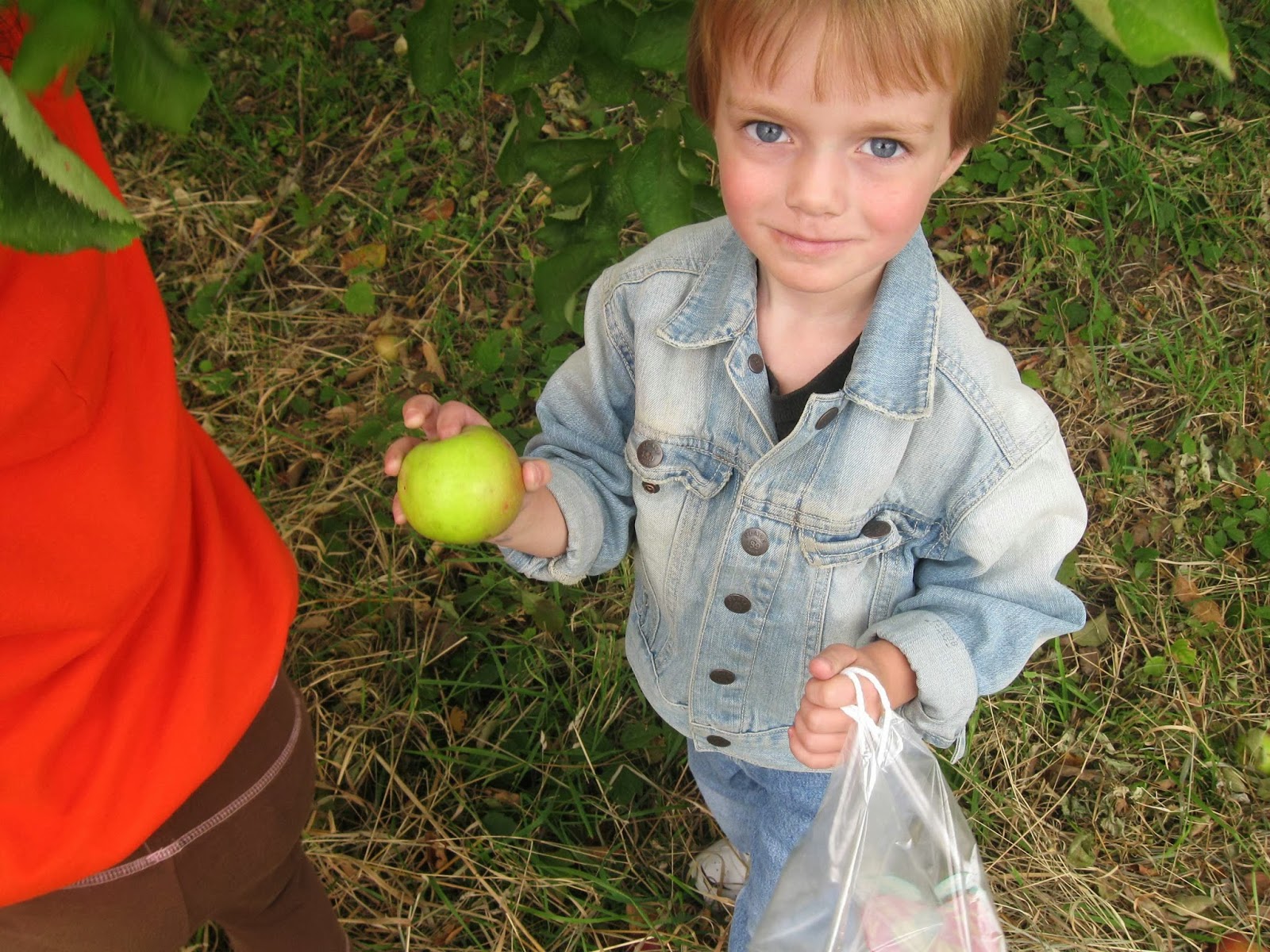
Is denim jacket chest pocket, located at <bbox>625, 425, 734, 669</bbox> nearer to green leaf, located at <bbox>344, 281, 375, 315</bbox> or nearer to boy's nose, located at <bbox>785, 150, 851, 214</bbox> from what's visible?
boy's nose, located at <bbox>785, 150, 851, 214</bbox>

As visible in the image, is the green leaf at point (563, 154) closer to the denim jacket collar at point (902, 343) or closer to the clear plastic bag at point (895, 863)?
the denim jacket collar at point (902, 343)

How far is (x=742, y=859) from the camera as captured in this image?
2375 mm

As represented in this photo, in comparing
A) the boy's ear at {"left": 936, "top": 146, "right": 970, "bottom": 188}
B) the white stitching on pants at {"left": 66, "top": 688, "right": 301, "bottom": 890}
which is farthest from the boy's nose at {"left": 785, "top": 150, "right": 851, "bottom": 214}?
the white stitching on pants at {"left": 66, "top": 688, "right": 301, "bottom": 890}

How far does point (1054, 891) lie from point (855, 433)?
1.59 meters

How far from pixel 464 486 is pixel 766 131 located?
0.57m

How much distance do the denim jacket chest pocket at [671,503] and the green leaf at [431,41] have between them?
64cm

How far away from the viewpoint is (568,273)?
192 centimetres

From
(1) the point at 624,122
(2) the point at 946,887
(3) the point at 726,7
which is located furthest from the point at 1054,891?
(1) the point at 624,122

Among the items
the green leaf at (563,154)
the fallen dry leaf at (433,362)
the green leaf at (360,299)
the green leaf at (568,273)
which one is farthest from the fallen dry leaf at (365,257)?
the green leaf at (563,154)

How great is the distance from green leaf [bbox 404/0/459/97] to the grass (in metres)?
0.77

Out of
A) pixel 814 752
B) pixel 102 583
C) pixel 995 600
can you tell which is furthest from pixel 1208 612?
pixel 102 583

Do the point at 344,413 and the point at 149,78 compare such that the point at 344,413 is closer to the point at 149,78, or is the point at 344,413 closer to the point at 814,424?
the point at 814,424

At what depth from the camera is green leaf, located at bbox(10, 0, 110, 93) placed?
627mm

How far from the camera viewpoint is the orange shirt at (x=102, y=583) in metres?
1.07
